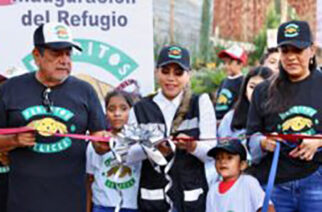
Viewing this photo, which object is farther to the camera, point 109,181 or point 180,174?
point 109,181

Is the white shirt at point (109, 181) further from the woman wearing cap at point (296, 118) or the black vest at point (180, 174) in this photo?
the woman wearing cap at point (296, 118)

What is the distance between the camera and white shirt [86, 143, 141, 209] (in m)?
5.57

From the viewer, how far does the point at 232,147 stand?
218 inches

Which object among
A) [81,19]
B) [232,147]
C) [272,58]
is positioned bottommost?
[232,147]

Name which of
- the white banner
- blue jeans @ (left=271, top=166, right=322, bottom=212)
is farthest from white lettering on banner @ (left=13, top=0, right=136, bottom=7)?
blue jeans @ (left=271, top=166, right=322, bottom=212)

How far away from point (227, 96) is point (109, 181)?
259 centimetres

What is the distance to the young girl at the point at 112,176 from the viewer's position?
5.58 m

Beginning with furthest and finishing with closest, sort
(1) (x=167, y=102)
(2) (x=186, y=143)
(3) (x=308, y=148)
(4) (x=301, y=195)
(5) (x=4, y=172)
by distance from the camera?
(5) (x=4, y=172), (1) (x=167, y=102), (2) (x=186, y=143), (4) (x=301, y=195), (3) (x=308, y=148)

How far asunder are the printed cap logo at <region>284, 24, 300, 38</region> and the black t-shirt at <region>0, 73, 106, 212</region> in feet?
4.84

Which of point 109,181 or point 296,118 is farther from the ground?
point 296,118

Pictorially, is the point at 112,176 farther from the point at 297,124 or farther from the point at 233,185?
the point at 297,124

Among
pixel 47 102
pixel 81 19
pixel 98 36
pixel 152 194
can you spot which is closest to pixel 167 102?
pixel 152 194

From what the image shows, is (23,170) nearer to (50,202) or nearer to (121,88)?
(50,202)

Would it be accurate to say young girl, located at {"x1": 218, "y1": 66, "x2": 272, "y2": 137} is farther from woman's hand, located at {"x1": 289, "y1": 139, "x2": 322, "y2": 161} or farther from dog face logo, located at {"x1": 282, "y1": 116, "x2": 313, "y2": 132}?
woman's hand, located at {"x1": 289, "y1": 139, "x2": 322, "y2": 161}
